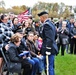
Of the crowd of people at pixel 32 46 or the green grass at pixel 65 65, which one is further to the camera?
the green grass at pixel 65 65

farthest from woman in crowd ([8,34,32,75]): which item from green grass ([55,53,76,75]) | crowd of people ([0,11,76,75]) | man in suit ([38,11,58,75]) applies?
green grass ([55,53,76,75])

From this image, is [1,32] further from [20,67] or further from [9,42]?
[20,67]

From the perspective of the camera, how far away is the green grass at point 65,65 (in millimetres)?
10611

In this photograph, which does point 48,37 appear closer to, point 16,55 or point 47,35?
point 47,35

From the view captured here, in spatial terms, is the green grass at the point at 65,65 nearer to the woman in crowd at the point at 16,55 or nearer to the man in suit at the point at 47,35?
the woman in crowd at the point at 16,55

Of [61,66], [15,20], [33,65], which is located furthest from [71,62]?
[33,65]

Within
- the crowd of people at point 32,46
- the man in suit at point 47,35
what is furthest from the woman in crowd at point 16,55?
the man in suit at point 47,35

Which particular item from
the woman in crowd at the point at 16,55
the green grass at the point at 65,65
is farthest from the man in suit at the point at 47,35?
the green grass at the point at 65,65

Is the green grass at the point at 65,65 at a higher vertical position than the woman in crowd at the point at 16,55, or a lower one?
lower

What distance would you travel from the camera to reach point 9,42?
8.98m

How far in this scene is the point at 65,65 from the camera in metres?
11.7

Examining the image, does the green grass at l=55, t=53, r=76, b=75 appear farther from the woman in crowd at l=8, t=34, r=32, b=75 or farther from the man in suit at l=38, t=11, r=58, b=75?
the man in suit at l=38, t=11, r=58, b=75

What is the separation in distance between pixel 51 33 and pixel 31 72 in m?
1.37

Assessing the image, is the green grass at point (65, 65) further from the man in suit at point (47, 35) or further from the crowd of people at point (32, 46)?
the man in suit at point (47, 35)
